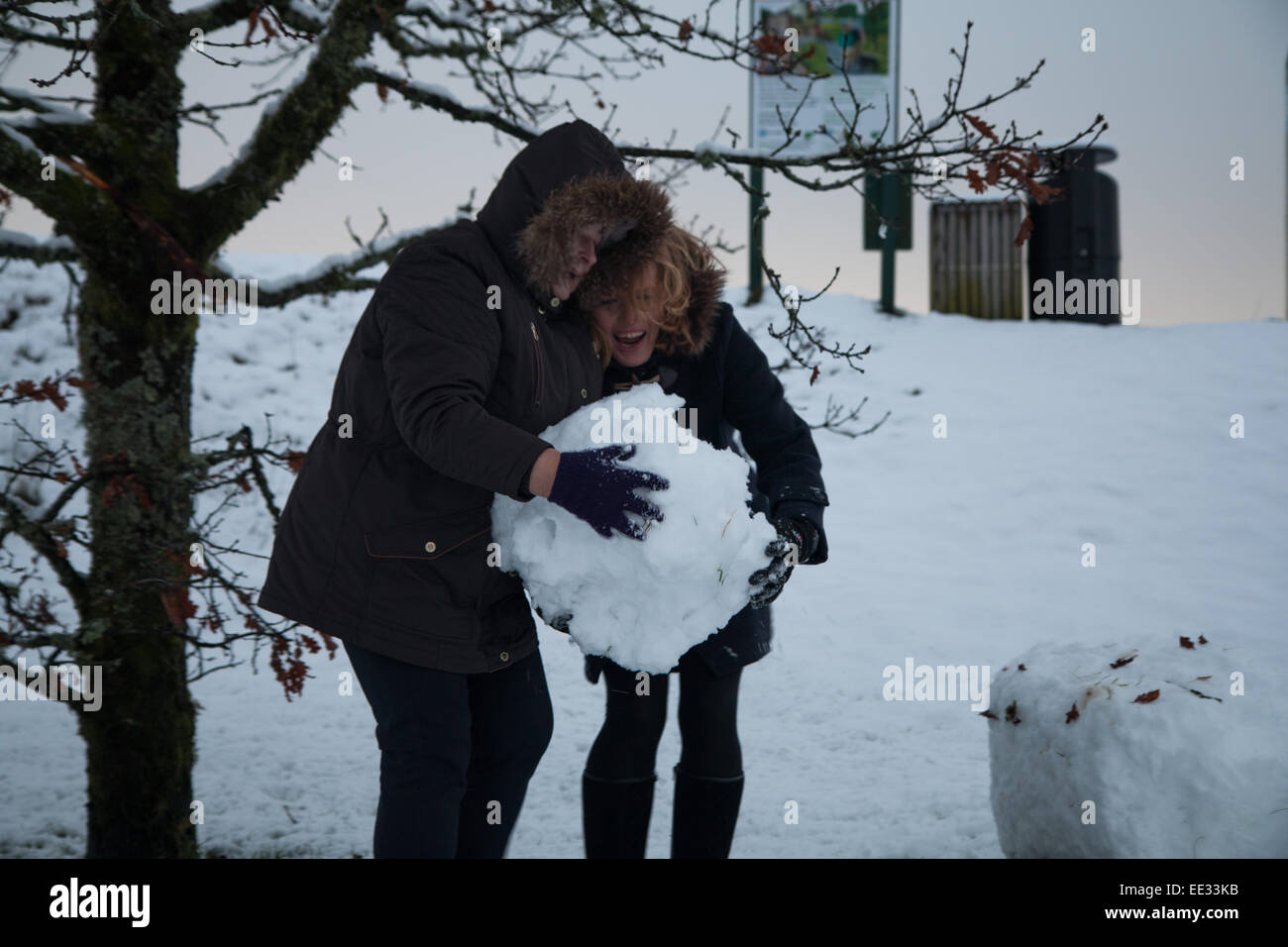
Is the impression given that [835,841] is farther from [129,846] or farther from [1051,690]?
[129,846]

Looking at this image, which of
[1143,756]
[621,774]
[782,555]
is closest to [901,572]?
[1143,756]

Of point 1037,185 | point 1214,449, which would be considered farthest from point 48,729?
point 1214,449

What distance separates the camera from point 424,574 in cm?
209

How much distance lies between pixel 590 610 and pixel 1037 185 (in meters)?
1.68

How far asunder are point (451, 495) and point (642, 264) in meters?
0.72

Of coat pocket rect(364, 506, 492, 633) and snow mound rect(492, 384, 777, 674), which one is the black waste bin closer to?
snow mound rect(492, 384, 777, 674)

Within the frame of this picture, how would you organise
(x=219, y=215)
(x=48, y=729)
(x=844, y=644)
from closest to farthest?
(x=219, y=215)
(x=48, y=729)
(x=844, y=644)

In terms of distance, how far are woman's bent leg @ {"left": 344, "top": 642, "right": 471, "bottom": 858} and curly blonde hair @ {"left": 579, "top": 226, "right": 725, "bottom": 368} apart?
932 millimetres

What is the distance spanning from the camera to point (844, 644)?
21.4ft

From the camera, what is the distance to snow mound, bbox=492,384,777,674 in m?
2.11

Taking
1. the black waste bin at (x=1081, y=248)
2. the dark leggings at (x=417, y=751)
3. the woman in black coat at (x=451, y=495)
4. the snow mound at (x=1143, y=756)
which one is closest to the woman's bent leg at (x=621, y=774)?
the woman in black coat at (x=451, y=495)

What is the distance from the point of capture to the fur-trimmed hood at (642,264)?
2.36 metres

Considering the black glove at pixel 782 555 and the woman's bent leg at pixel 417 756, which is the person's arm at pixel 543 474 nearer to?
the woman's bent leg at pixel 417 756

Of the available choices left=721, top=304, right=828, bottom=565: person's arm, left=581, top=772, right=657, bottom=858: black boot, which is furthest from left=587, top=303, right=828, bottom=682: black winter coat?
left=581, top=772, right=657, bottom=858: black boot
